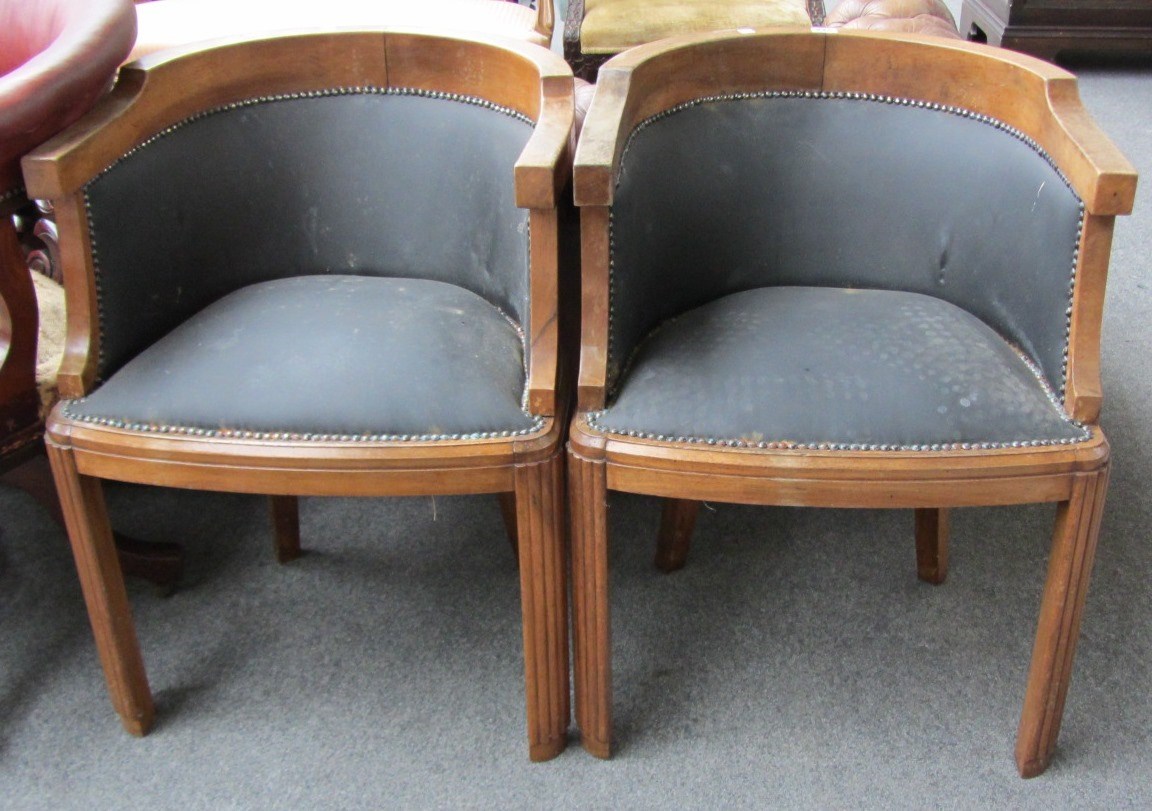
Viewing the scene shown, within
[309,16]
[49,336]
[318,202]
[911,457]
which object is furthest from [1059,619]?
[309,16]

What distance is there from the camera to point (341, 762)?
1404 millimetres

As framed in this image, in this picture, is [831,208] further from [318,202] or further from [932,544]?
[318,202]

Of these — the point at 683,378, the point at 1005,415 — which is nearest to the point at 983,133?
the point at 1005,415

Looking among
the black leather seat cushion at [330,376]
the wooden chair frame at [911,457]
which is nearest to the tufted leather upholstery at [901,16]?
the wooden chair frame at [911,457]

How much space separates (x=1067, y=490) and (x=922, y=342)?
0.74 feet

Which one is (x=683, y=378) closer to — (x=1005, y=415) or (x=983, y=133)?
(x=1005, y=415)

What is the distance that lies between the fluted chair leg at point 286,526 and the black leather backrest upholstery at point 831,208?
69 centimetres

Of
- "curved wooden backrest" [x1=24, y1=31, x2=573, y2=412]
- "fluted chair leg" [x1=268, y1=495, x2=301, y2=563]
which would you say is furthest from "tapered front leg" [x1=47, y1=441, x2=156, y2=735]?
"fluted chair leg" [x1=268, y1=495, x2=301, y2=563]

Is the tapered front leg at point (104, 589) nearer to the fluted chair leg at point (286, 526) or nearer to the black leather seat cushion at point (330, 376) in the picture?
the black leather seat cushion at point (330, 376)

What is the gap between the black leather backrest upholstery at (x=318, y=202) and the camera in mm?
1359

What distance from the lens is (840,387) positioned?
1.21 metres

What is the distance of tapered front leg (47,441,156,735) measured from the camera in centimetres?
129

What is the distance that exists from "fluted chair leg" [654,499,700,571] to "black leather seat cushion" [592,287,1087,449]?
393 mm

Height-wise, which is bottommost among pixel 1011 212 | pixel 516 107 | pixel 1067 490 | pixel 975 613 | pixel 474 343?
pixel 975 613
